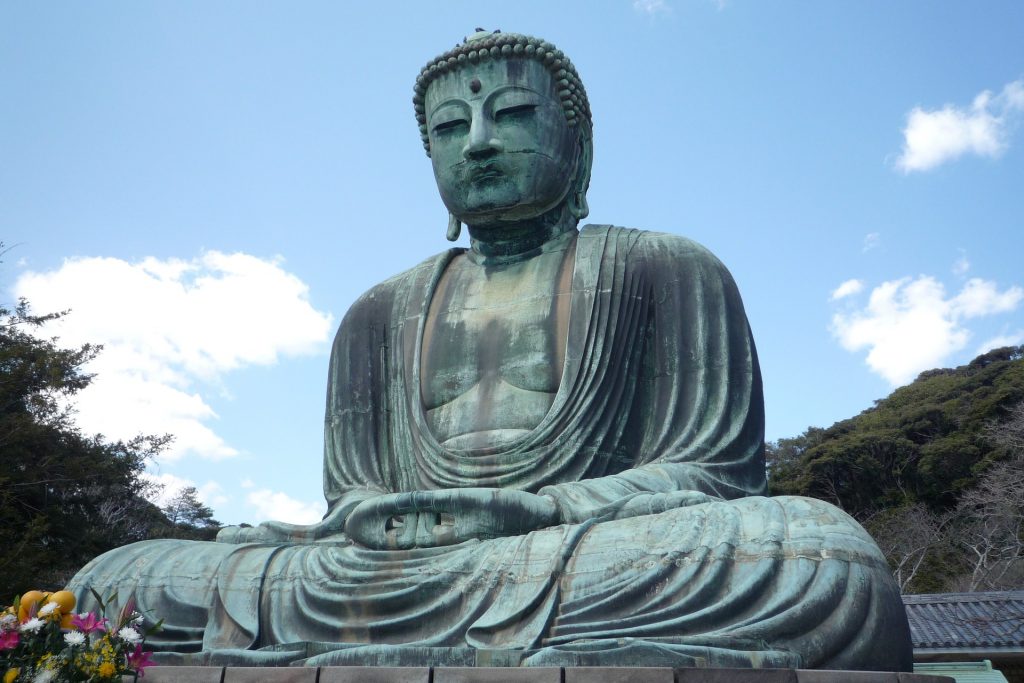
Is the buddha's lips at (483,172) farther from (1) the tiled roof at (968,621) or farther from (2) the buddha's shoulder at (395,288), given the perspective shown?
(1) the tiled roof at (968,621)

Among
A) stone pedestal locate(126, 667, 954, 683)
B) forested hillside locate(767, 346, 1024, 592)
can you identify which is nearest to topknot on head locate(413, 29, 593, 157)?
stone pedestal locate(126, 667, 954, 683)

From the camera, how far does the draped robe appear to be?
4.14m

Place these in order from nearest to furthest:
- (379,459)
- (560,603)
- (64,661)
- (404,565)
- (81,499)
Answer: (64,661), (560,603), (404,565), (379,459), (81,499)

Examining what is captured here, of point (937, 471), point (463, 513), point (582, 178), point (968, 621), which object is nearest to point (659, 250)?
point (582, 178)

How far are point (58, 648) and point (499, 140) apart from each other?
4.05 meters

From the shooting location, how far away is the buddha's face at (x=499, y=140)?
665 cm

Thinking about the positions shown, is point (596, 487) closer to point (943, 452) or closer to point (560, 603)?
point (560, 603)

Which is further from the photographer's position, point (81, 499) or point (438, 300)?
point (81, 499)

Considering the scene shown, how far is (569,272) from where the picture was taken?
661 cm

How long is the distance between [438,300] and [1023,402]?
25.4m

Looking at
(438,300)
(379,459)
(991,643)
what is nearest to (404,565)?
(379,459)

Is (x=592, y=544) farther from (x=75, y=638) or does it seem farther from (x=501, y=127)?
(x=501, y=127)

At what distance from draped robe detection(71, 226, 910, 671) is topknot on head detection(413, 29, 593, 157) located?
0.88 metres

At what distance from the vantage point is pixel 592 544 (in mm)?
4641
